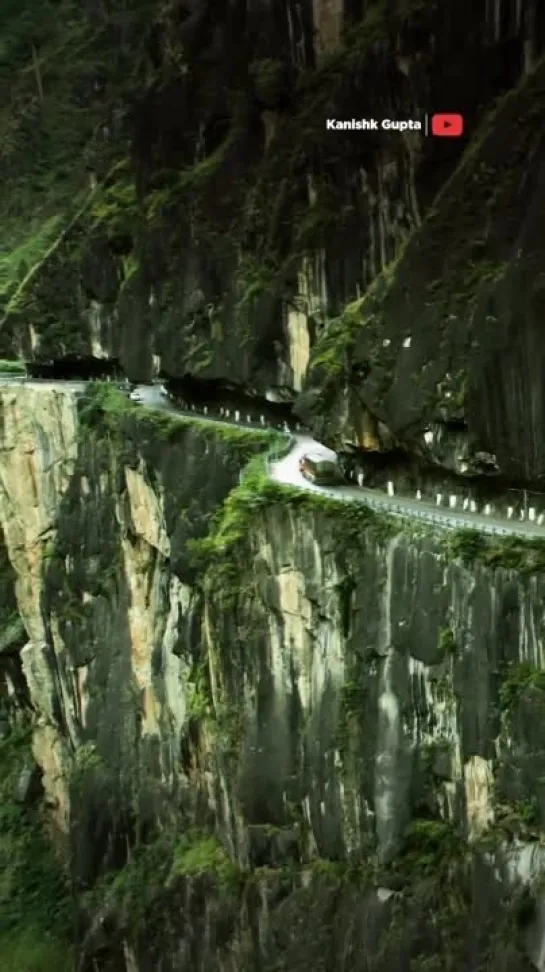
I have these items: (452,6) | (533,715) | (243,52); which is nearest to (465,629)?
(533,715)

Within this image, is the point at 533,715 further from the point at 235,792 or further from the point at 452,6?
the point at 452,6

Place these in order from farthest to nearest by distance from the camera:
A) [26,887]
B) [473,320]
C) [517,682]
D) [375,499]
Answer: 1. [26,887]
2. [375,499]
3. [473,320]
4. [517,682]

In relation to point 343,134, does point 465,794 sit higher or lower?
lower

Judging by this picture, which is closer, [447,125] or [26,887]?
[447,125]

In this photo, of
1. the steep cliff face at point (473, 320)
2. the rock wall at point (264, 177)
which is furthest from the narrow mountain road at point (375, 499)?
the rock wall at point (264, 177)

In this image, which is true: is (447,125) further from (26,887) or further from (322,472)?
(26,887)

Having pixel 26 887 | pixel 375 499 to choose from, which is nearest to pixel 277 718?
pixel 375 499

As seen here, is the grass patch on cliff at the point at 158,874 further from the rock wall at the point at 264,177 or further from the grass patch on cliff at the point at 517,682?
the rock wall at the point at 264,177
